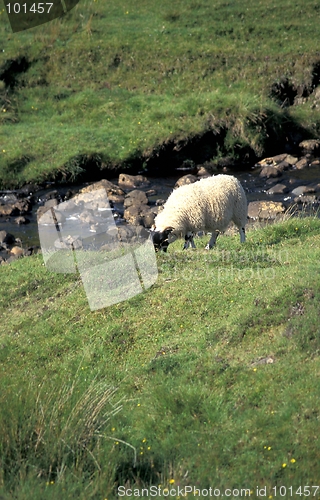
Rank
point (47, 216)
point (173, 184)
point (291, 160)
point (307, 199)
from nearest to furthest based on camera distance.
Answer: point (307, 199) < point (47, 216) < point (173, 184) < point (291, 160)

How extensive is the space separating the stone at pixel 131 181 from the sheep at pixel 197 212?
30.8 ft

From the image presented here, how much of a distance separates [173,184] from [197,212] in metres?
9.90

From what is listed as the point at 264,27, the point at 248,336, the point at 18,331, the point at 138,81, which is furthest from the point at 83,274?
the point at 264,27

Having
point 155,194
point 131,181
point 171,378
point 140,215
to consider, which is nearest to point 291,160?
point 155,194

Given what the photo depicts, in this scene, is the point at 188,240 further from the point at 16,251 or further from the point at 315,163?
the point at 315,163

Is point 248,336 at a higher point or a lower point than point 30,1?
lower

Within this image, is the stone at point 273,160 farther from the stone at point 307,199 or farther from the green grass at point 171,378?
the green grass at point 171,378

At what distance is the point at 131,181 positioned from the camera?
23.8 m

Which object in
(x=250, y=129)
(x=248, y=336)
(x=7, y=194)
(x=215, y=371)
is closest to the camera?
(x=215, y=371)

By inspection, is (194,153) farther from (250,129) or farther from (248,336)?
(248,336)

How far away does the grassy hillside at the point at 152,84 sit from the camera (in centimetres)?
2511

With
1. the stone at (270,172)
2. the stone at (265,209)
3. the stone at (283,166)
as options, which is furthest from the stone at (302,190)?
the stone at (283,166)

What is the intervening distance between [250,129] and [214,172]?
90.9 inches

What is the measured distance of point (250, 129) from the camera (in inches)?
995
